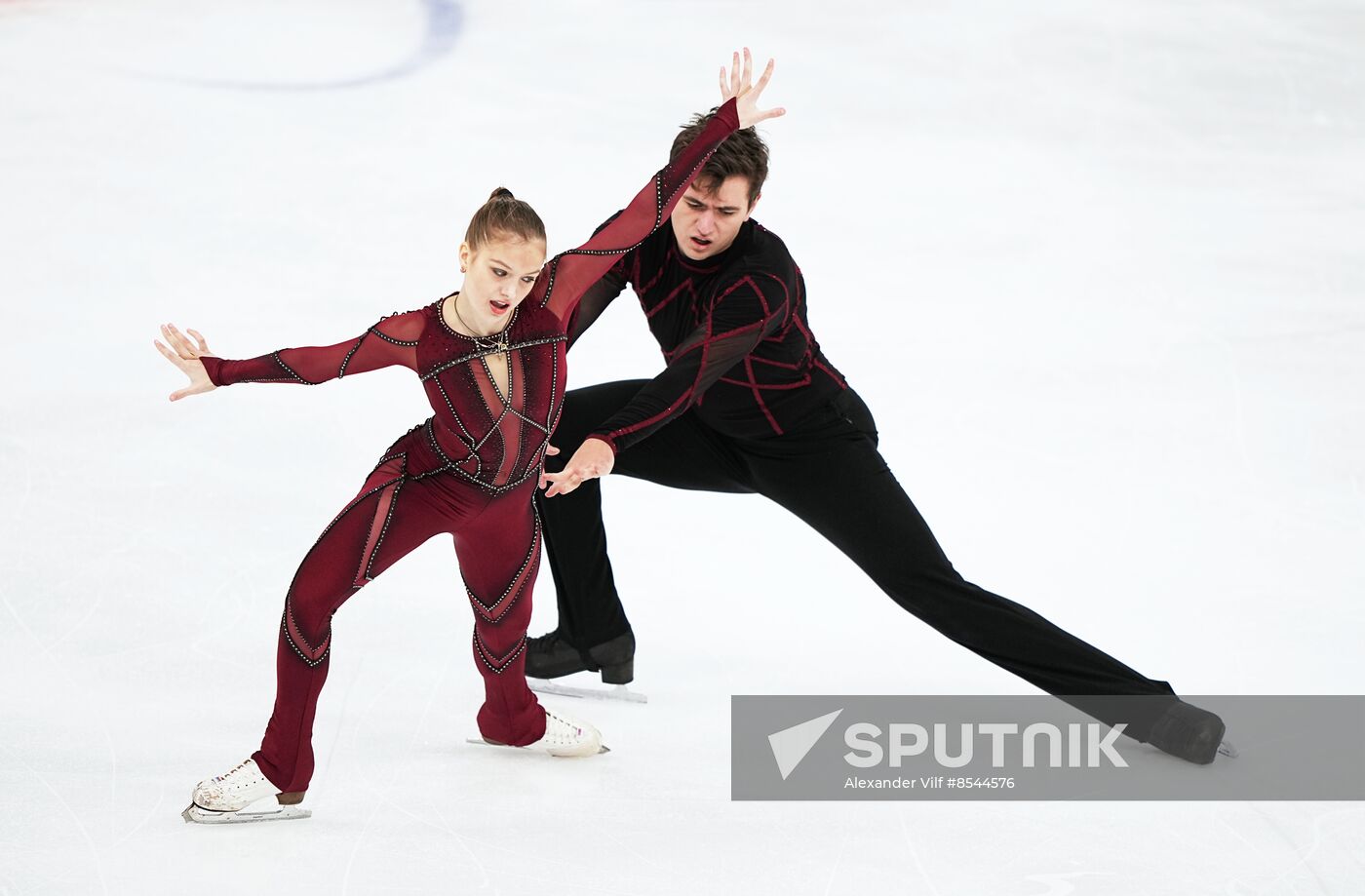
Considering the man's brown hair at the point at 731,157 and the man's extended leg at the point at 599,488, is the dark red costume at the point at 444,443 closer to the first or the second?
the man's brown hair at the point at 731,157

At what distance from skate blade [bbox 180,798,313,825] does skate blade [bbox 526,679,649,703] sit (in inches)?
38.2

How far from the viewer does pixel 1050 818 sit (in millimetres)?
3365

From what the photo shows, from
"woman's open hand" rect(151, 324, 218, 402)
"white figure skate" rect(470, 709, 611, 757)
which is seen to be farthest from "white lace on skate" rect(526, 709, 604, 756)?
"woman's open hand" rect(151, 324, 218, 402)

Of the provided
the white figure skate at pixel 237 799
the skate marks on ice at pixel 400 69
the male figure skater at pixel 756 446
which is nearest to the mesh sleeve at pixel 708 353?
the male figure skater at pixel 756 446

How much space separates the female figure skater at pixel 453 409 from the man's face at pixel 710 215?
0.23 meters

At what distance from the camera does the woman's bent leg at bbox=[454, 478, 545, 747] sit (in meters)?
3.33

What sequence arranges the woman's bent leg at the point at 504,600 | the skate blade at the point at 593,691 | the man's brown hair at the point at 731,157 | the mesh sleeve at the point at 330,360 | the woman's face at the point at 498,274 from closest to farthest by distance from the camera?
1. the woman's face at the point at 498,274
2. the mesh sleeve at the point at 330,360
3. the woman's bent leg at the point at 504,600
4. the man's brown hair at the point at 731,157
5. the skate blade at the point at 593,691

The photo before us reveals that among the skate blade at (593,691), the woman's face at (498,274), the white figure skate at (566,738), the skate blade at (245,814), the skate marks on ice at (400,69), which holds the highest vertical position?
the skate marks on ice at (400,69)

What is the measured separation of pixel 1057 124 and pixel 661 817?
5.76 m

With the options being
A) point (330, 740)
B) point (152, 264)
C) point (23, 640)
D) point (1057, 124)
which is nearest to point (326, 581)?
point (330, 740)

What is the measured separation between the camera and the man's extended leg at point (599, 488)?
3939mm

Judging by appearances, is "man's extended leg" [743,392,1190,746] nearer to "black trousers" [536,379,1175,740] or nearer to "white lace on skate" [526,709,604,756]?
"black trousers" [536,379,1175,740]

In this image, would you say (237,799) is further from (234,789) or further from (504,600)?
(504,600)

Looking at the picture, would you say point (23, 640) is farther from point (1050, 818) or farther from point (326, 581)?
point (1050, 818)
